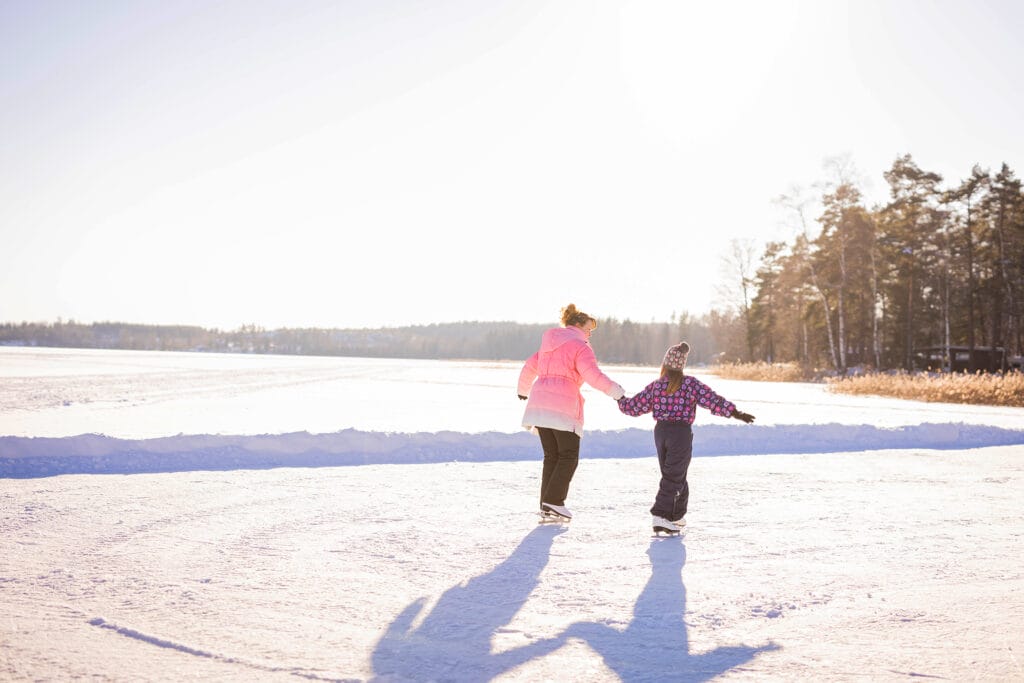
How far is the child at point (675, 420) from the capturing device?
6.04 metres

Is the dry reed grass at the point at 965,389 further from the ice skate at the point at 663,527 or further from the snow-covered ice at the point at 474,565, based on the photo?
the ice skate at the point at 663,527

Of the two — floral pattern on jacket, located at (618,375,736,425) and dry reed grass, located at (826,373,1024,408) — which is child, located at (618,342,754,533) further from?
dry reed grass, located at (826,373,1024,408)

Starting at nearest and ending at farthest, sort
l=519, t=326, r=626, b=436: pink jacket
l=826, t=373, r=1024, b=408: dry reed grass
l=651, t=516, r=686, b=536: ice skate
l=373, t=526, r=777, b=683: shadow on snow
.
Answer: l=373, t=526, r=777, b=683: shadow on snow, l=651, t=516, r=686, b=536: ice skate, l=519, t=326, r=626, b=436: pink jacket, l=826, t=373, r=1024, b=408: dry reed grass

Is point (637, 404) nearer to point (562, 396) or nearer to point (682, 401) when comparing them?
point (682, 401)

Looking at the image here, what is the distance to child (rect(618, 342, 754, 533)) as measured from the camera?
6.04 metres

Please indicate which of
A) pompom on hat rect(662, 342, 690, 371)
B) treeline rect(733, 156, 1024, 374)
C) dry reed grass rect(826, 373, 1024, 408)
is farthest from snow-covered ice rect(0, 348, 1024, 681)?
treeline rect(733, 156, 1024, 374)

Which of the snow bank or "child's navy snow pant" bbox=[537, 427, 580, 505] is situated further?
the snow bank

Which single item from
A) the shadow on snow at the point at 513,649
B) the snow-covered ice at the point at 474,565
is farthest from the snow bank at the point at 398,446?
the shadow on snow at the point at 513,649

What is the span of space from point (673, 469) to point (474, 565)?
1965 millimetres

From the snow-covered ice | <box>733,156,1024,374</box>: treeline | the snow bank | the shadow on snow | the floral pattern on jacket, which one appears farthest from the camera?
<box>733,156,1024,374</box>: treeline

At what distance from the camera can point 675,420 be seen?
6105mm

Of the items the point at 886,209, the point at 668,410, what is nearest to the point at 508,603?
the point at 668,410

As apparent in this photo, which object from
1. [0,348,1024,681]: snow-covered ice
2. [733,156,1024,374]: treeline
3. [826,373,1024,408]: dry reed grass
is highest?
[733,156,1024,374]: treeline

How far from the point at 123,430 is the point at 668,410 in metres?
8.86
